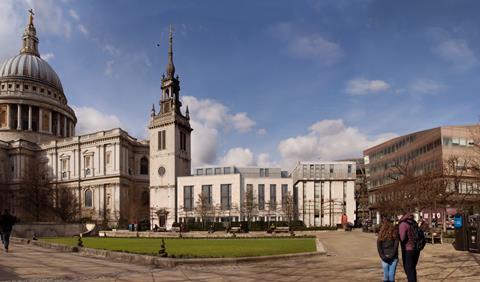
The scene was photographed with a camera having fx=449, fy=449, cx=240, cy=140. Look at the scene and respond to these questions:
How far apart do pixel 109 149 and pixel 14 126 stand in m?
34.6

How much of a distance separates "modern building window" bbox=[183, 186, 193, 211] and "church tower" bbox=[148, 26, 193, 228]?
2.53 m

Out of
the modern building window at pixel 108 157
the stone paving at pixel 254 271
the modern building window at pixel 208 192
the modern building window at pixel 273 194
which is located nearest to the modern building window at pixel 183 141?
the modern building window at pixel 208 192

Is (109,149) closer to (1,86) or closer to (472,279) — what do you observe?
(1,86)

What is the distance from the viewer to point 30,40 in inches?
5359

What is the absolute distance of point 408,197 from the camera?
49.5 meters

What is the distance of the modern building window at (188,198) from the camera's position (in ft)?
281

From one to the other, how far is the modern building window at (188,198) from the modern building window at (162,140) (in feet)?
32.6

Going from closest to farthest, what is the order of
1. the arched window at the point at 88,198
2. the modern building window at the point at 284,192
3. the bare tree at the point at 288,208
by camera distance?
the bare tree at the point at 288,208 < the modern building window at the point at 284,192 < the arched window at the point at 88,198

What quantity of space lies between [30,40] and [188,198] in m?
84.3

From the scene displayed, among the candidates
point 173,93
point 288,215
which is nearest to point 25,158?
point 173,93

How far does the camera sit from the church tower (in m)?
87.8

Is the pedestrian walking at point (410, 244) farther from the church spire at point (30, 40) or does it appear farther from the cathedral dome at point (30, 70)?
the church spire at point (30, 40)

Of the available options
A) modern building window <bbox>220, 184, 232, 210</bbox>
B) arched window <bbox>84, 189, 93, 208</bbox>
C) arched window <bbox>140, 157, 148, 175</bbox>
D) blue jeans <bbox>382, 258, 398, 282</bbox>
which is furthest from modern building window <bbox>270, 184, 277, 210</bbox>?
blue jeans <bbox>382, 258, 398, 282</bbox>

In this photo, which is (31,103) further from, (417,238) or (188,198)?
(417,238)
